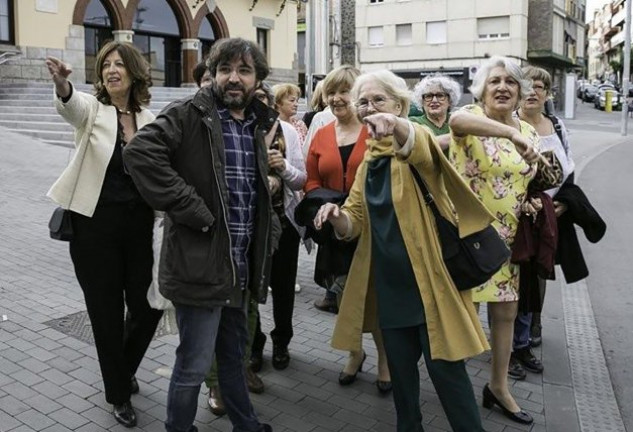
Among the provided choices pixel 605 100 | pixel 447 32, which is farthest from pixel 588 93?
pixel 447 32

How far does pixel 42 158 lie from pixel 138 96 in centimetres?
1112

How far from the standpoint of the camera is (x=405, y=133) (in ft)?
9.82

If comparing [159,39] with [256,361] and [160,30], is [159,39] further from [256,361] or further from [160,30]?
[256,361]

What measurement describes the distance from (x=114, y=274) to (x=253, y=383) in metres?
1.15

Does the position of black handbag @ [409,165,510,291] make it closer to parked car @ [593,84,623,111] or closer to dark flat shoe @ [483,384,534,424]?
dark flat shoe @ [483,384,534,424]

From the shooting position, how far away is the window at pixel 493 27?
4450cm

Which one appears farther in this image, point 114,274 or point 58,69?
point 114,274

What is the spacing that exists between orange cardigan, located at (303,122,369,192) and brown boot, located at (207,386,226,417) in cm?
134

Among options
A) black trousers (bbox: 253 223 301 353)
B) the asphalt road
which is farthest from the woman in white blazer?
the asphalt road

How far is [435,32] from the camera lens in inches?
1827

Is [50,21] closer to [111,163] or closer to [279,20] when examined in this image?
[279,20]

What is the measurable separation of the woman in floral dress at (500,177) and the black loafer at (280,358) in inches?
54.0

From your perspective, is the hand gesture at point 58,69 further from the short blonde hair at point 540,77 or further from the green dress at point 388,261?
the short blonde hair at point 540,77

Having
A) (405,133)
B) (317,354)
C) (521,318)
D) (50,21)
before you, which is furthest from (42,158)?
(405,133)
